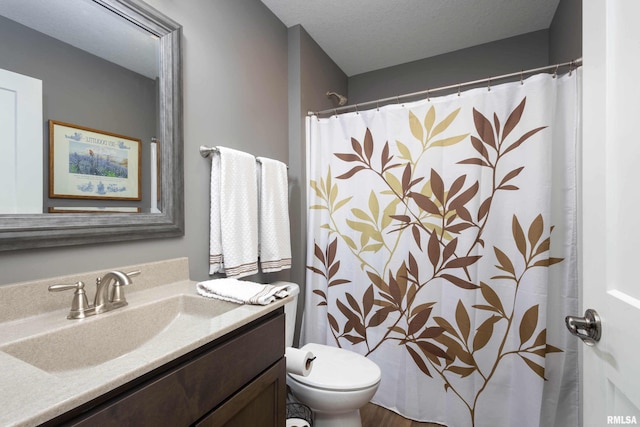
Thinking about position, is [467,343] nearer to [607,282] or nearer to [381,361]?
[381,361]

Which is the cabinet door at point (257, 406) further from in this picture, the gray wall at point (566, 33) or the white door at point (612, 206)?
the gray wall at point (566, 33)

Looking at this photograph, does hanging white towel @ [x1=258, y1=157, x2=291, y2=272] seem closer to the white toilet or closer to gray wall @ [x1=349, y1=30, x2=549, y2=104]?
the white toilet

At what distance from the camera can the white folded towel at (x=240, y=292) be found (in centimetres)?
93

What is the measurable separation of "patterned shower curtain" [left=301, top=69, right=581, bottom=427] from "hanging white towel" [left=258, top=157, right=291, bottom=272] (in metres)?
0.32

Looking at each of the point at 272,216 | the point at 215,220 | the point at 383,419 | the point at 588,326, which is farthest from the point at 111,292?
the point at 383,419

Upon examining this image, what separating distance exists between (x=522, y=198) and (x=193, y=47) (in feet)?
5.61

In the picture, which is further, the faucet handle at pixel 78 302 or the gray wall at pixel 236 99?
the gray wall at pixel 236 99

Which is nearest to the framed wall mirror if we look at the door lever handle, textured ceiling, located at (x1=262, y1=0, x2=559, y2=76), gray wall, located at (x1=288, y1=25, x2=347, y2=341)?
gray wall, located at (x1=288, y1=25, x2=347, y2=341)

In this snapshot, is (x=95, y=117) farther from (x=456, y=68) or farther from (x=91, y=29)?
(x=456, y=68)

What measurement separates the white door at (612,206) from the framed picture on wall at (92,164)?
142cm

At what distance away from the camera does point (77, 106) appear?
93 centimetres

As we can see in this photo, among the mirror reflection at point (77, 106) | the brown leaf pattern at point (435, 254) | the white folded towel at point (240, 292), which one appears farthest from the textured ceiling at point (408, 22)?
the white folded towel at point (240, 292)

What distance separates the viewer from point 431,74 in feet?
7.61

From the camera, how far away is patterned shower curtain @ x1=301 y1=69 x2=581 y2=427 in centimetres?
137
